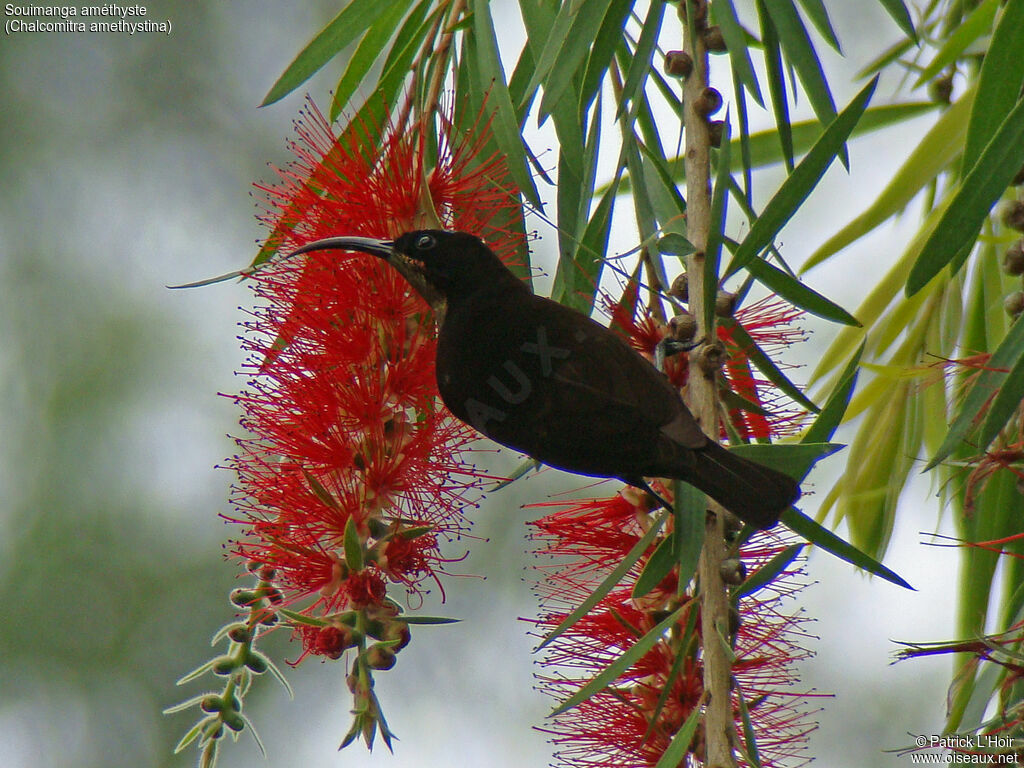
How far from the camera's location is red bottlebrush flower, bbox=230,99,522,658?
1212 millimetres

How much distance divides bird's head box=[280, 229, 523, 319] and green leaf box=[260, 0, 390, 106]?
0.31 m

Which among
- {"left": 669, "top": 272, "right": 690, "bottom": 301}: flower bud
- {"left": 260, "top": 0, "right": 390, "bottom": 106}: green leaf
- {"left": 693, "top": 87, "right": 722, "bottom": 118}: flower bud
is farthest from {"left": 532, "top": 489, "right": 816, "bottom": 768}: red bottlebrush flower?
{"left": 260, "top": 0, "right": 390, "bottom": 106}: green leaf

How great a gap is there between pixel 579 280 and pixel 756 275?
0.30 metres

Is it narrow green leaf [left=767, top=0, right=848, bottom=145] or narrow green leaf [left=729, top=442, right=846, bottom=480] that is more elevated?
narrow green leaf [left=767, top=0, right=848, bottom=145]

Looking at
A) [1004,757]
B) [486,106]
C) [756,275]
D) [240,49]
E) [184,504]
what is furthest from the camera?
[240,49]

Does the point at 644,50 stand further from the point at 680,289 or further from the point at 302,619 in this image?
the point at 302,619

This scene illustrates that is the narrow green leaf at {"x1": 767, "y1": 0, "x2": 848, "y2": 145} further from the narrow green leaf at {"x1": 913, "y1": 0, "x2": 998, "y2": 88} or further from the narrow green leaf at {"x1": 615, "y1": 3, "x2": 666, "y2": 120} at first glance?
the narrow green leaf at {"x1": 913, "y1": 0, "x2": 998, "y2": 88}

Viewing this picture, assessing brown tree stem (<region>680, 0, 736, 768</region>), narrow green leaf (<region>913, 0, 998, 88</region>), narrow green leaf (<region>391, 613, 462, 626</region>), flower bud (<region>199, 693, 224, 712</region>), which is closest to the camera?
brown tree stem (<region>680, 0, 736, 768</region>)

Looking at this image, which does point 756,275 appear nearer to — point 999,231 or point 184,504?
point 999,231

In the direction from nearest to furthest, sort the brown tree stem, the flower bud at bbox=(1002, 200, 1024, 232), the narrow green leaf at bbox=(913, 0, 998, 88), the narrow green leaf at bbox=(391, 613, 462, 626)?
the brown tree stem < the narrow green leaf at bbox=(391, 613, 462, 626) < the flower bud at bbox=(1002, 200, 1024, 232) < the narrow green leaf at bbox=(913, 0, 998, 88)

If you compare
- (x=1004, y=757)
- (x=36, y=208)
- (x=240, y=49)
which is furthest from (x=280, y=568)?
(x=240, y=49)

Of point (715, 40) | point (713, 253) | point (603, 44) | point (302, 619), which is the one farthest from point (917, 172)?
point (302, 619)

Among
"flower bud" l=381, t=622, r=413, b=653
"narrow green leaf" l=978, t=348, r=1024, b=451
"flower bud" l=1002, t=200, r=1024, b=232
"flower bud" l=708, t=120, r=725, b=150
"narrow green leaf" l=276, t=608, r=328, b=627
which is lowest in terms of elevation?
"flower bud" l=381, t=622, r=413, b=653

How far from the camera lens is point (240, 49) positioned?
14.9 ft
